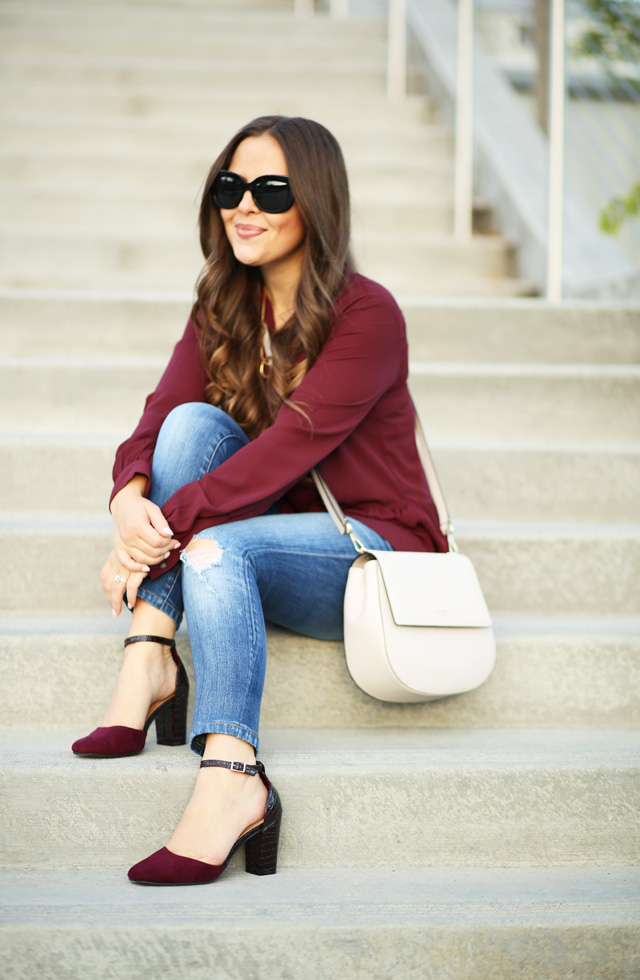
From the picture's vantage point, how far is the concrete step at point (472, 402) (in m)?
2.48

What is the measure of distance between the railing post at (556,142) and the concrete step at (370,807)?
1884mm

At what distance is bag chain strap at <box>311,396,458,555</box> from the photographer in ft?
5.55

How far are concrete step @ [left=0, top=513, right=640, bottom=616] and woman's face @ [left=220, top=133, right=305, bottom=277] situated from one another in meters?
0.67

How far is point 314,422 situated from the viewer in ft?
5.57

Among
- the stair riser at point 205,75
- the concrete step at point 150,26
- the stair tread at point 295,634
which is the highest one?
the concrete step at point 150,26

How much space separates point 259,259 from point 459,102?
7.05 feet

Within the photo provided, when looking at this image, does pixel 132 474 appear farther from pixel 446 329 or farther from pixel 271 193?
pixel 446 329

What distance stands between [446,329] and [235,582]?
4.90 ft

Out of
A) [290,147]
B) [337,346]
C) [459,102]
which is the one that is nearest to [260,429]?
[337,346]

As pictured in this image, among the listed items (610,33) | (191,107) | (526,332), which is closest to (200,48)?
(191,107)

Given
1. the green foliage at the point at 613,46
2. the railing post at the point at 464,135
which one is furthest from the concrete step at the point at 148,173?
the green foliage at the point at 613,46

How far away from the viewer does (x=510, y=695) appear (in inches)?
70.8

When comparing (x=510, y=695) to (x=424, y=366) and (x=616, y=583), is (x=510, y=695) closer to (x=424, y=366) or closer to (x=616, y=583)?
(x=616, y=583)

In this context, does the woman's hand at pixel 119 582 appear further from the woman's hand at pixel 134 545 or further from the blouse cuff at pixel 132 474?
the blouse cuff at pixel 132 474
